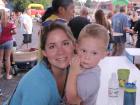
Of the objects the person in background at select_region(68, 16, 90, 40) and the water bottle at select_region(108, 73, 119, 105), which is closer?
the water bottle at select_region(108, 73, 119, 105)

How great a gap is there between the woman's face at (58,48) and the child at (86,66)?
9 centimetres

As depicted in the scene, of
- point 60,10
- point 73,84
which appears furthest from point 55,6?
point 73,84

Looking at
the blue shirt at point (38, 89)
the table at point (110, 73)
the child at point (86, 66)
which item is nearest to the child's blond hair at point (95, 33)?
the child at point (86, 66)

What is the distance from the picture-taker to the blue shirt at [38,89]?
5.07 ft

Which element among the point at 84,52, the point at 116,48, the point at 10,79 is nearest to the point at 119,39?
the point at 116,48

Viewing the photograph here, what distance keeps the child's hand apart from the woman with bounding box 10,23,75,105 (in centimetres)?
3

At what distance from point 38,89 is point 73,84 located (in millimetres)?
300

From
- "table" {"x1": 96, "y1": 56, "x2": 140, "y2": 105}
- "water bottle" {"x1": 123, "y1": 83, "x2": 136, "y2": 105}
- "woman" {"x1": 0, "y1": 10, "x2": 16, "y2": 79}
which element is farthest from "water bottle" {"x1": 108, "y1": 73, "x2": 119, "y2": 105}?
"woman" {"x1": 0, "y1": 10, "x2": 16, "y2": 79}

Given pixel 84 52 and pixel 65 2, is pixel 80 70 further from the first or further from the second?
pixel 65 2

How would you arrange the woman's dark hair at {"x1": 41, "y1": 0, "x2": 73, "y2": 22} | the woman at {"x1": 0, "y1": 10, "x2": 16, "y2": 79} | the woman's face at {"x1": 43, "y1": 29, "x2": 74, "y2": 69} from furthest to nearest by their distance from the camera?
the woman at {"x1": 0, "y1": 10, "x2": 16, "y2": 79}, the woman's dark hair at {"x1": 41, "y1": 0, "x2": 73, "y2": 22}, the woman's face at {"x1": 43, "y1": 29, "x2": 74, "y2": 69}

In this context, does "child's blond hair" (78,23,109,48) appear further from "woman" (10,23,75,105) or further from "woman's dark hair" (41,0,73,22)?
"woman's dark hair" (41,0,73,22)

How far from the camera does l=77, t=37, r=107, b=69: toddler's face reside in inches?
73.1

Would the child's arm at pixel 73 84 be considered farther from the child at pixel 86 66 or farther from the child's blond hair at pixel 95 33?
the child's blond hair at pixel 95 33

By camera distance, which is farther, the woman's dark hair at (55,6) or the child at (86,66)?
the woman's dark hair at (55,6)
